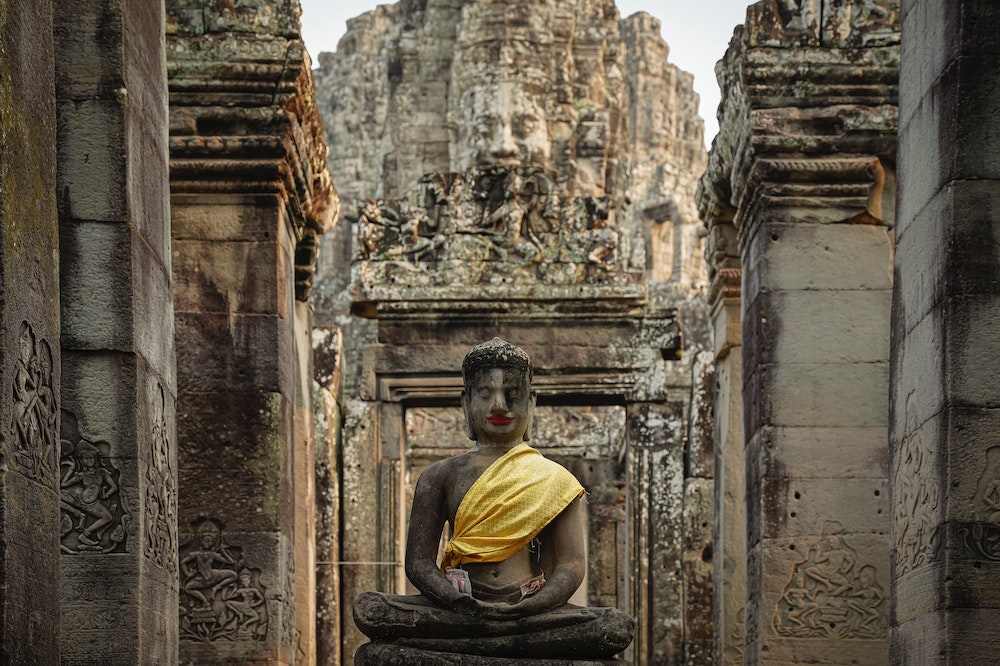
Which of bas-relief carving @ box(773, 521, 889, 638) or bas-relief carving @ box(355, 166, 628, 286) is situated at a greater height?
bas-relief carving @ box(355, 166, 628, 286)

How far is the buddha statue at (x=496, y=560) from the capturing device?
669 cm

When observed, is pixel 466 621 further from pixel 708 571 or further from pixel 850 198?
pixel 708 571

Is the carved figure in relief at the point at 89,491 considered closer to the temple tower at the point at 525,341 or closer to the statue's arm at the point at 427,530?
the statue's arm at the point at 427,530

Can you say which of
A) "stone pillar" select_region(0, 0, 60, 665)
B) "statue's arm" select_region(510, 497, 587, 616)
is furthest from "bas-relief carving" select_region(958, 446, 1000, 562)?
"stone pillar" select_region(0, 0, 60, 665)

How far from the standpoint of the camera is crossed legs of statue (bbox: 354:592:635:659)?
6.67 m

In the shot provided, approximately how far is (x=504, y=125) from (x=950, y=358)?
21.4 m

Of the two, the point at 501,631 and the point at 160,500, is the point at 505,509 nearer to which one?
the point at 501,631

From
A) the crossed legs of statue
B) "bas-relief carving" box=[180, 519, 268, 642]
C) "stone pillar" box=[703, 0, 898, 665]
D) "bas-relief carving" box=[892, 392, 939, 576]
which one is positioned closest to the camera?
"bas-relief carving" box=[892, 392, 939, 576]

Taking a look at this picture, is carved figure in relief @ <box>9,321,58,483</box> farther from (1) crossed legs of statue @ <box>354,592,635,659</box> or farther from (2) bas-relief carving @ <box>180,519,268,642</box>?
(2) bas-relief carving @ <box>180,519,268,642</box>

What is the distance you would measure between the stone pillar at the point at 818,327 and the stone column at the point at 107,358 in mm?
3994

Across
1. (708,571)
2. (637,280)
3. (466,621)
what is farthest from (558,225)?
(466,621)

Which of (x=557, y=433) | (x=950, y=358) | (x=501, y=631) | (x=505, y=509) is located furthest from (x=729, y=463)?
(x=557, y=433)

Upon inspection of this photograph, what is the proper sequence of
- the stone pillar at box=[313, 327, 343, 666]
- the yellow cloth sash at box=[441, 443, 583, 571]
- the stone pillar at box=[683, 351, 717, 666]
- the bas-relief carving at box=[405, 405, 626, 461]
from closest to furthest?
the yellow cloth sash at box=[441, 443, 583, 571], the stone pillar at box=[313, 327, 343, 666], the stone pillar at box=[683, 351, 717, 666], the bas-relief carving at box=[405, 405, 626, 461]

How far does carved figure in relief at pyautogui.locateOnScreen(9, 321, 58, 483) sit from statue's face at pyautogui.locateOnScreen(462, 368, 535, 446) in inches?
88.5
